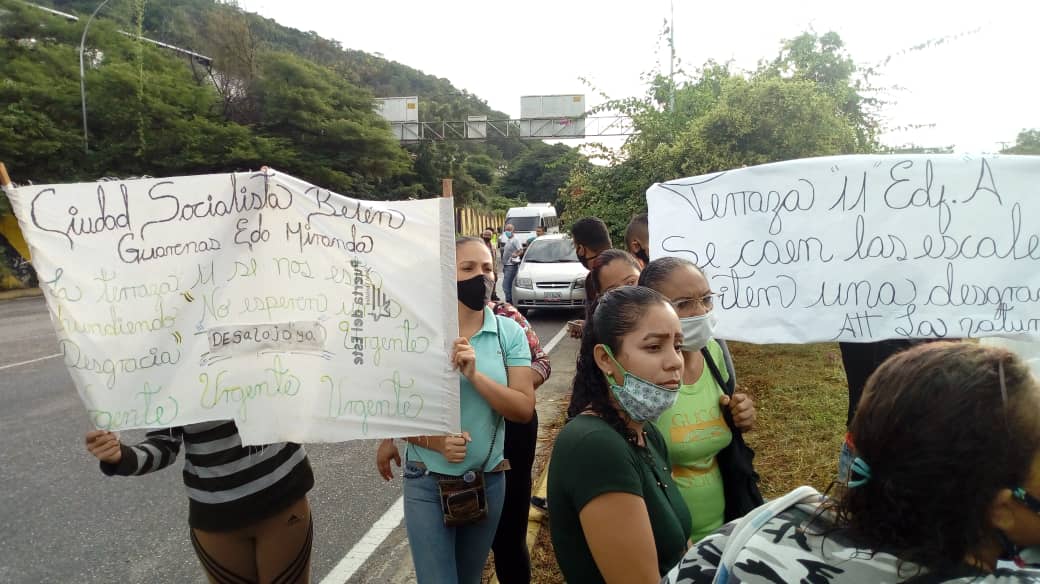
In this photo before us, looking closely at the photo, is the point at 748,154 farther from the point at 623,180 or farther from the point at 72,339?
the point at 72,339

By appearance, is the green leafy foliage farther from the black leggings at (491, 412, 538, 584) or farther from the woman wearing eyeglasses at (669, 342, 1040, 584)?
the woman wearing eyeglasses at (669, 342, 1040, 584)

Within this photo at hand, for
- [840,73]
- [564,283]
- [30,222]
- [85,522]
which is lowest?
[85,522]

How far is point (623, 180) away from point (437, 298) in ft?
22.0

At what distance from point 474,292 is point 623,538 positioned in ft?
4.25

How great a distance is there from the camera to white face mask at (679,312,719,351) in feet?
7.44

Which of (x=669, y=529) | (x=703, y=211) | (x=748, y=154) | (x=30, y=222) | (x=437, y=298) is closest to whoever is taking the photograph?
(x=669, y=529)

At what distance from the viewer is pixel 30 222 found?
6.73 ft

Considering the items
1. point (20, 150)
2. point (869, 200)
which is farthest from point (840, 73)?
point (20, 150)

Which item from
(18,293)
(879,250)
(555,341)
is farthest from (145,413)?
(18,293)

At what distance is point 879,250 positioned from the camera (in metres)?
2.86

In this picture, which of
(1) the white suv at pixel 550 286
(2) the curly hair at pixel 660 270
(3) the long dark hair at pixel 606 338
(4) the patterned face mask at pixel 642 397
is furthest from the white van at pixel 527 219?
(4) the patterned face mask at pixel 642 397

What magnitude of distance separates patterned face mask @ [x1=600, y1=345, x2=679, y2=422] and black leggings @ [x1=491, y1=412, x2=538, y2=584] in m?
1.25

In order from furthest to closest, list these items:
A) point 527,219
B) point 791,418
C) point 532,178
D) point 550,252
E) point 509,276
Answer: point 532,178 → point 527,219 → point 509,276 → point 550,252 → point 791,418

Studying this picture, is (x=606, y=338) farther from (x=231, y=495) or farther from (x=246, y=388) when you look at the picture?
(x=231, y=495)
